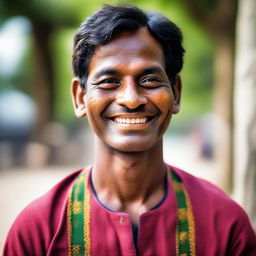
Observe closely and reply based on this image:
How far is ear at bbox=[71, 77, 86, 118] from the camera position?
240 cm

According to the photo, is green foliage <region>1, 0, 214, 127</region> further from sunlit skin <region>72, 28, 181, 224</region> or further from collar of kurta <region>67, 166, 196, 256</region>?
collar of kurta <region>67, 166, 196, 256</region>

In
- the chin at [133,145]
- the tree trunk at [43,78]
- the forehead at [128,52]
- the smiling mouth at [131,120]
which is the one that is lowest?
the chin at [133,145]

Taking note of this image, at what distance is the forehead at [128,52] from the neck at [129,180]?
17.0 inches

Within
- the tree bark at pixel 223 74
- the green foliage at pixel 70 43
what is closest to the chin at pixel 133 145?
the green foliage at pixel 70 43

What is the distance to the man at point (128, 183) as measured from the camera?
2.18 meters

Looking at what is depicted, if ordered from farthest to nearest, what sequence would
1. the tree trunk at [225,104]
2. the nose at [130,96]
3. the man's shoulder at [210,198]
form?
the tree trunk at [225,104] → the man's shoulder at [210,198] → the nose at [130,96]

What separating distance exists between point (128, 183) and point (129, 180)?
0.07 ft

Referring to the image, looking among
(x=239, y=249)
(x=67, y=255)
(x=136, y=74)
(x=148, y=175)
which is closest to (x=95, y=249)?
(x=67, y=255)

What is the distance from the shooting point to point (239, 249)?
2.30 meters

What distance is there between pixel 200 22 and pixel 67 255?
6053mm

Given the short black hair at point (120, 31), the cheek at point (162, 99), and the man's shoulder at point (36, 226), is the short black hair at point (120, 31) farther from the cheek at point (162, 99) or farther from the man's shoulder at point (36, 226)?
the man's shoulder at point (36, 226)

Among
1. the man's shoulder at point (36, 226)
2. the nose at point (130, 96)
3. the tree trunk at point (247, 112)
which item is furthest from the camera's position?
the tree trunk at point (247, 112)

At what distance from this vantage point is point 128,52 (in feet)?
7.13

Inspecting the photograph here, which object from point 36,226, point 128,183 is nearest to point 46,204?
point 36,226
